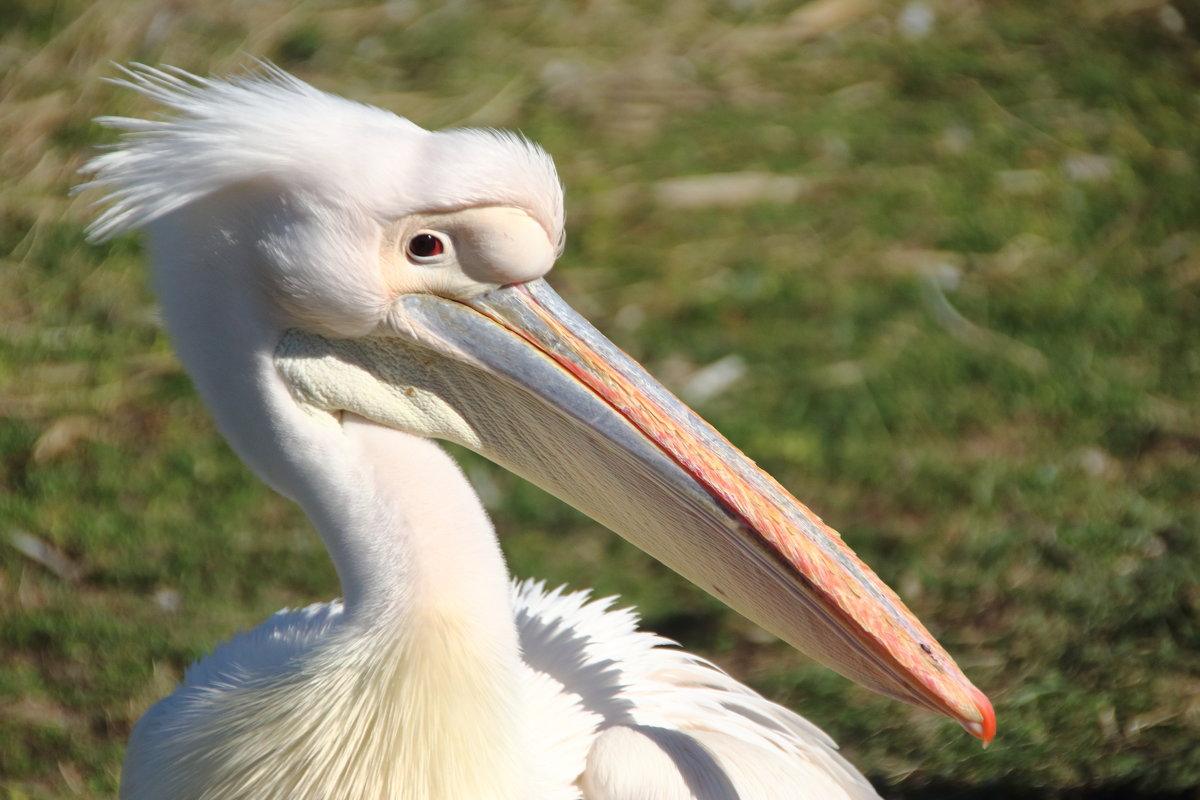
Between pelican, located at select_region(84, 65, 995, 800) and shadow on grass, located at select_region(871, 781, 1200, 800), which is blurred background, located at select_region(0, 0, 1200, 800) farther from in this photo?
pelican, located at select_region(84, 65, 995, 800)

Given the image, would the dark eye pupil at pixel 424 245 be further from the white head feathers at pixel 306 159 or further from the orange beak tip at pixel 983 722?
the orange beak tip at pixel 983 722

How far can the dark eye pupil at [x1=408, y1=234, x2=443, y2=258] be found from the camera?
1823mm

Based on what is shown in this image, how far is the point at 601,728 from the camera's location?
2.04 meters

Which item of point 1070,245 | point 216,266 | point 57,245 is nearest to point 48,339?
point 57,245

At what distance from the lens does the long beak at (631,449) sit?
1828 millimetres

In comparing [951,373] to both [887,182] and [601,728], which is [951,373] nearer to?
[887,182]

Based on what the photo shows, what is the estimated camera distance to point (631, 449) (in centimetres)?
185

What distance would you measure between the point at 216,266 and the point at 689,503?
714 millimetres

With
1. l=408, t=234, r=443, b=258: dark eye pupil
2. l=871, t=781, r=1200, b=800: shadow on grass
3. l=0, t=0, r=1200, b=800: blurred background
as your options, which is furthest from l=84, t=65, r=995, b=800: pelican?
l=871, t=781, r=1200, b=800: shadow on grass

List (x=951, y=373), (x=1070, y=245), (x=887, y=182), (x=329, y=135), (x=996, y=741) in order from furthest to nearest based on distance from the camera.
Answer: (x=887, y=182) → (x=1070, y=245) → (x=951, y=373) → (x=996, y=741) → (x=329, y=135)

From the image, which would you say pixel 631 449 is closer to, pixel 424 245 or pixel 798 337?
pixel 424 245

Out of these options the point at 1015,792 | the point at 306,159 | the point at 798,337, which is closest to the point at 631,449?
the point at 306,159

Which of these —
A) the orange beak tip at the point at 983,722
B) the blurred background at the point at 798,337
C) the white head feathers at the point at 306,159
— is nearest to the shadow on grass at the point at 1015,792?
the blurred background at the point at 798,337

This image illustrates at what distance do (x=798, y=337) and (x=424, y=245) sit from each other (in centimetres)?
272
